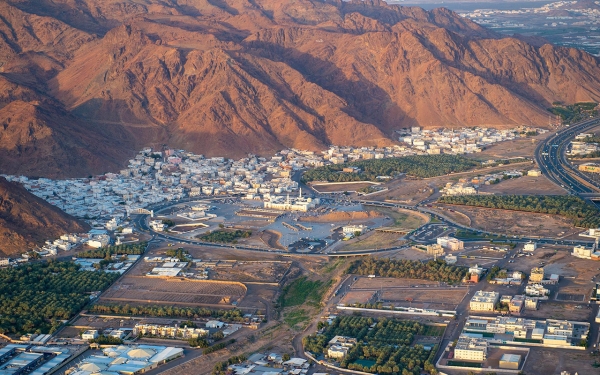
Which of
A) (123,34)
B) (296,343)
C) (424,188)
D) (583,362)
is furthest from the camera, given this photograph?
(123,34)

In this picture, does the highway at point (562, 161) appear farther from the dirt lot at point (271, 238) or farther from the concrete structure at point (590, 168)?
the dirt lot at point (271, 238)

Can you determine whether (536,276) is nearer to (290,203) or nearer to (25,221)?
(290,203)

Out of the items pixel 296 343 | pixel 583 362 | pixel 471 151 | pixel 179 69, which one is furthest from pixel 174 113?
pixel 583 362

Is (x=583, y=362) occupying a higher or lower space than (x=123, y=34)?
lower

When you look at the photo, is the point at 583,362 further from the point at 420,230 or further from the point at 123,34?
the point at 123,34

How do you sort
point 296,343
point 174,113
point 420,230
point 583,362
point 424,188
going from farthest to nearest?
1. point 174,113
2. point 424,188
3. point 420,230
4. point 296,343
5. point 583,362

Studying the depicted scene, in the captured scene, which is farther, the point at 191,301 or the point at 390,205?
the point at 390,205

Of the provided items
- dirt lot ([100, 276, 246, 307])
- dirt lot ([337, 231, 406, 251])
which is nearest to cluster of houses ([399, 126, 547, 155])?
dirt lot ([337, 231, 406, 251])
